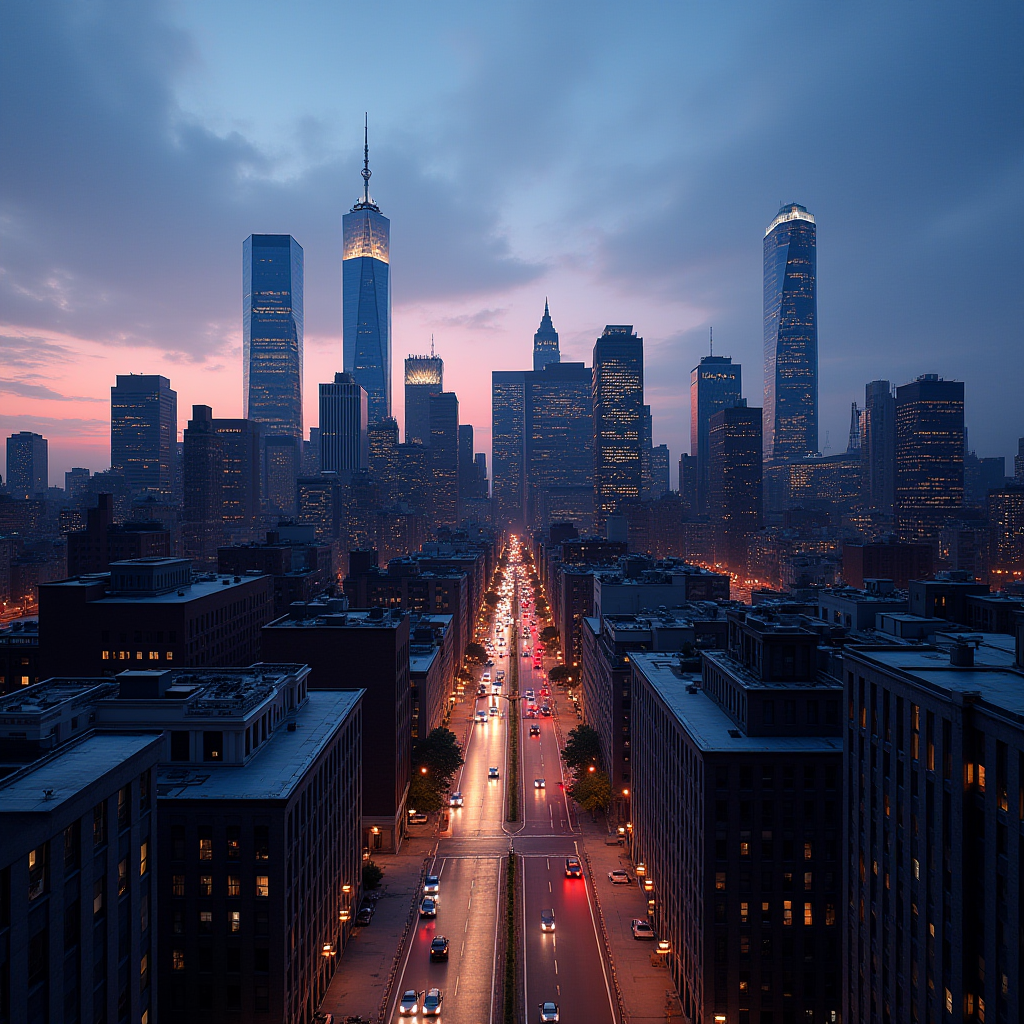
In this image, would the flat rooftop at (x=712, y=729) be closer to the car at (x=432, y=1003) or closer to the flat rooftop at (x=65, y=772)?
the car at (x=432, y=1003)

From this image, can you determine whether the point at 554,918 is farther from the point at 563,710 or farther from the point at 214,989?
the point at 563,710

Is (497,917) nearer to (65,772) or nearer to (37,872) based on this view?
(65,772)

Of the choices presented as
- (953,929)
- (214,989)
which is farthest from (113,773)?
(953,929)

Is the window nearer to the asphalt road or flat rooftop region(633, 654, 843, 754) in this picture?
the asphalt road

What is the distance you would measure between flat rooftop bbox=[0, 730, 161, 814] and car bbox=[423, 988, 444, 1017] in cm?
3717

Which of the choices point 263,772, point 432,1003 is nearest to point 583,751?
point 432,1003

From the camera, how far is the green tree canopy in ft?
380

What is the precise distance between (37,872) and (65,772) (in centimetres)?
641

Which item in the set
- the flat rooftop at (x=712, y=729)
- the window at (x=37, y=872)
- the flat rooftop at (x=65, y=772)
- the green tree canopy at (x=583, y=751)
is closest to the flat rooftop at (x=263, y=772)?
the flat rooftop at (x=65, y=772)

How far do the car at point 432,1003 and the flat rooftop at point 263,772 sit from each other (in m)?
21.9

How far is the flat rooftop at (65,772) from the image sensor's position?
102ft

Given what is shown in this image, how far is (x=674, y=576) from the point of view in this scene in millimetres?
167625

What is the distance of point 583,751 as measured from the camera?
382ft

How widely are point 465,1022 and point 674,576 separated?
117m
